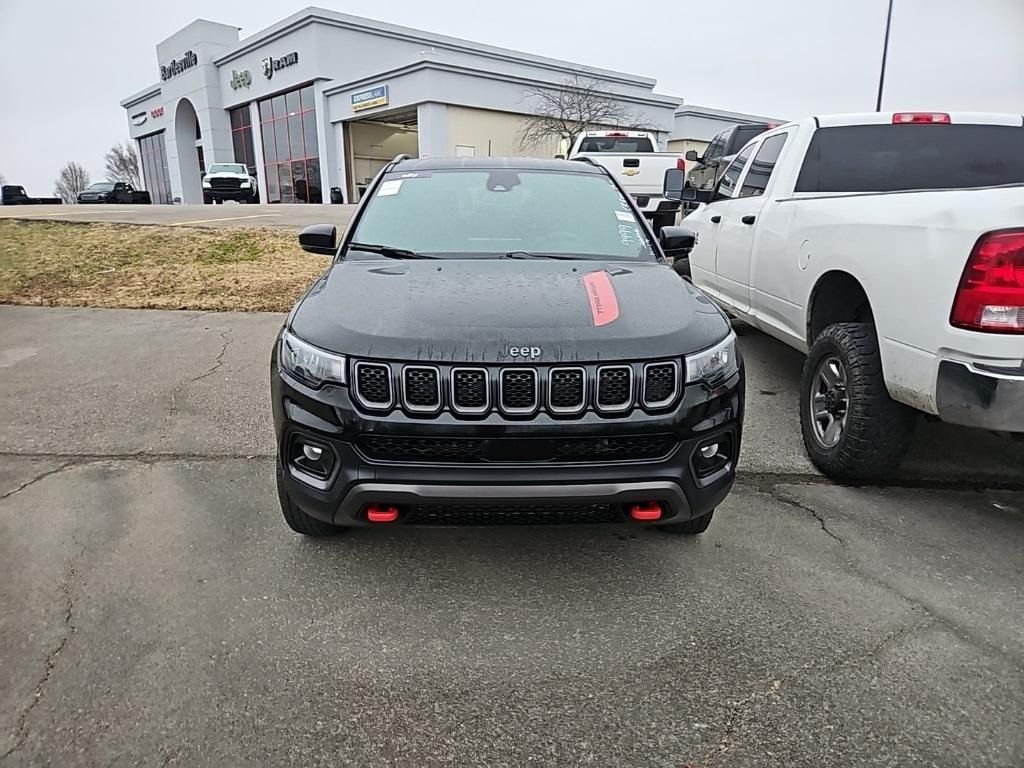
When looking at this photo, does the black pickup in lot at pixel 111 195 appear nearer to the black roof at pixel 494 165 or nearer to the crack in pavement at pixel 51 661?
the black roof at pixel 494 165

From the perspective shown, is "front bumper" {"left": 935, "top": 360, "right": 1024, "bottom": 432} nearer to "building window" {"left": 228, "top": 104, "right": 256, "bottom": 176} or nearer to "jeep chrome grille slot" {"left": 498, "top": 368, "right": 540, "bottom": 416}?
"jeep chrome grille slot" {"left": 498, "top": 368, "right": 540, "bottom": 416}

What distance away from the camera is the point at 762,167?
17.1 ft

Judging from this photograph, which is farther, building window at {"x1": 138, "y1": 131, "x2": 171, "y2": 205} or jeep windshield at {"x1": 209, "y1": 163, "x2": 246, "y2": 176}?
building window at {"x1": 138, "y1": 131, "x2": 171, "y2": 205}

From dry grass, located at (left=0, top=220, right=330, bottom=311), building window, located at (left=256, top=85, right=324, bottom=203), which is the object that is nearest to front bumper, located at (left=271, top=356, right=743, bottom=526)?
dry grass, located at (left=0, top=220, right=330, bottom=311)

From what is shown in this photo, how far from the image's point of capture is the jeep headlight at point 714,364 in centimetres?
256

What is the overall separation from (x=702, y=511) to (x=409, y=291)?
4.74ft

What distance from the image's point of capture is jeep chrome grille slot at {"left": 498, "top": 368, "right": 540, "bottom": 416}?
2438mm

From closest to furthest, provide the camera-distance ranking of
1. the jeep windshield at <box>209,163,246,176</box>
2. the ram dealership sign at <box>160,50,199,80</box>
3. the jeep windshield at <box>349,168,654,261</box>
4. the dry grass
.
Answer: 1. the jeep windshield at <box>349,168,654,261</box>
2. the dry grass
3. the jeep windshield at <box>209,163,246,176</box>
4. the ram dealership sign at <box>160,50,199,80</box>

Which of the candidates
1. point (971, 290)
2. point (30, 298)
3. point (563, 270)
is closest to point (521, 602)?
point (563, 270)

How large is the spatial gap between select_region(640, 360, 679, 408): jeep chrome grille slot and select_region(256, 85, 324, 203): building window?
39.0 meters

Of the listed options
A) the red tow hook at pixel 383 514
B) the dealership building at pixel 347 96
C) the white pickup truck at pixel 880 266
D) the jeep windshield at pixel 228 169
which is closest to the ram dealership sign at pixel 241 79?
the dealership building at pixel 347 96

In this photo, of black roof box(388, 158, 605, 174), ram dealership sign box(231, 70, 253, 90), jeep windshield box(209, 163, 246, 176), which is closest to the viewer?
black roof box(388, 158, 605, 174)

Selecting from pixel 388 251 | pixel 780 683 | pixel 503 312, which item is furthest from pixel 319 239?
pixel 780 683

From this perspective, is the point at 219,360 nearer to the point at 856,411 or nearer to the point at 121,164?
the point at 856,411
